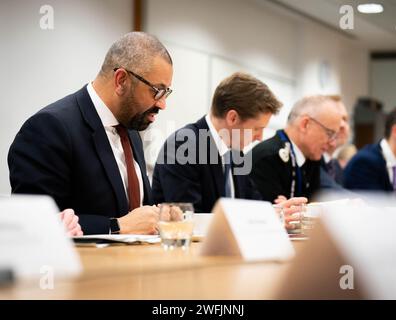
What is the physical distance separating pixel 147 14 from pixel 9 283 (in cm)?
547

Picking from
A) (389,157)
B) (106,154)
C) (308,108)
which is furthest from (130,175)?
(389,157)

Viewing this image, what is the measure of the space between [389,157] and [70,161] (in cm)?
312

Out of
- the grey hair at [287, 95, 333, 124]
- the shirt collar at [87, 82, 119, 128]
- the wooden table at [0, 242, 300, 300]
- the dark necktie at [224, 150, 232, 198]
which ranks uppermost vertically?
the grey hair at [287, 95, 333, 124]

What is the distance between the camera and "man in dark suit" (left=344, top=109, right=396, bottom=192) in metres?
4.99

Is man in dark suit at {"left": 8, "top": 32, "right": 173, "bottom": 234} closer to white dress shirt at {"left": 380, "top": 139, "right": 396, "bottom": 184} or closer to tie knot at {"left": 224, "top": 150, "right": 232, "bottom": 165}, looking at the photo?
tie knot at {"left": 224, "top": 150, "right": 232, "bottom": 165}

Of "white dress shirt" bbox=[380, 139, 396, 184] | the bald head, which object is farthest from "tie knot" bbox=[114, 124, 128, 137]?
"white dress shirt" bbox=[380, 139, 396, 184]

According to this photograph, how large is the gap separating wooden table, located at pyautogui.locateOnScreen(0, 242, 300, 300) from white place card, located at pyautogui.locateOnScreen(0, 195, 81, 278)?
24 mm

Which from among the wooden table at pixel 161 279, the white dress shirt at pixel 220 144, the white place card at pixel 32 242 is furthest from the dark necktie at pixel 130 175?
the white place card at pixel 32 242

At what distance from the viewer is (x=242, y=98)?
3.63 metres

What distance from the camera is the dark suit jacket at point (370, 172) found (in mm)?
4980

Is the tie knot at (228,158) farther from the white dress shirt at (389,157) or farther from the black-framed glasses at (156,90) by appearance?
the white dress shirt at (389,157)
